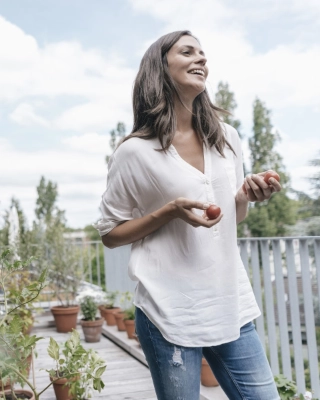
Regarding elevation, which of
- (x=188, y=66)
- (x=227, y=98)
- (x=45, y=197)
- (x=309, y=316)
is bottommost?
(x=309, y=316)

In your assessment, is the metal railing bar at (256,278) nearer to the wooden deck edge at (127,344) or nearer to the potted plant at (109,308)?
the wooden deck edge at (127,344)

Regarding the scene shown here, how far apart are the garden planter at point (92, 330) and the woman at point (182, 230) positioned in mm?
3868

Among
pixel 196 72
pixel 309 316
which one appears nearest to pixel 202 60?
pixel 196 72

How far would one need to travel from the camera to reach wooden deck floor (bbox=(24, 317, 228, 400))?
134 inches

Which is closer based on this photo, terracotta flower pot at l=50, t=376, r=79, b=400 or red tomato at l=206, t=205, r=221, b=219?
red tomato at l=206, t=205, r=221, b=219

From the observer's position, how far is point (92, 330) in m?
5.21

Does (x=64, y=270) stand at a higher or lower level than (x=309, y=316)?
higher

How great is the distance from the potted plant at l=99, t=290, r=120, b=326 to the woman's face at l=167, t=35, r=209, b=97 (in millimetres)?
4551

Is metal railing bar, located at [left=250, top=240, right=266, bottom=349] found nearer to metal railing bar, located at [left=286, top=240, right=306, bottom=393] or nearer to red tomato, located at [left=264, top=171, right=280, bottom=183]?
metal railing bar, located at [left=286, top=240, right=306, bottom=393]

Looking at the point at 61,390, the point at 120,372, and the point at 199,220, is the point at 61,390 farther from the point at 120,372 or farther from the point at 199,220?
the point at 199,220

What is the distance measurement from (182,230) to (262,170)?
26766 mm

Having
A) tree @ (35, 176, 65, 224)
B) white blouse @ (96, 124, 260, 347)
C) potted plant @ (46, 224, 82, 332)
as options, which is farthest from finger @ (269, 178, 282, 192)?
tree @ (35, 176, 65, 224)

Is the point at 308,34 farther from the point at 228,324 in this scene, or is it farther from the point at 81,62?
the point at 228,324

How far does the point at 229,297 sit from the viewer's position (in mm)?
1355
